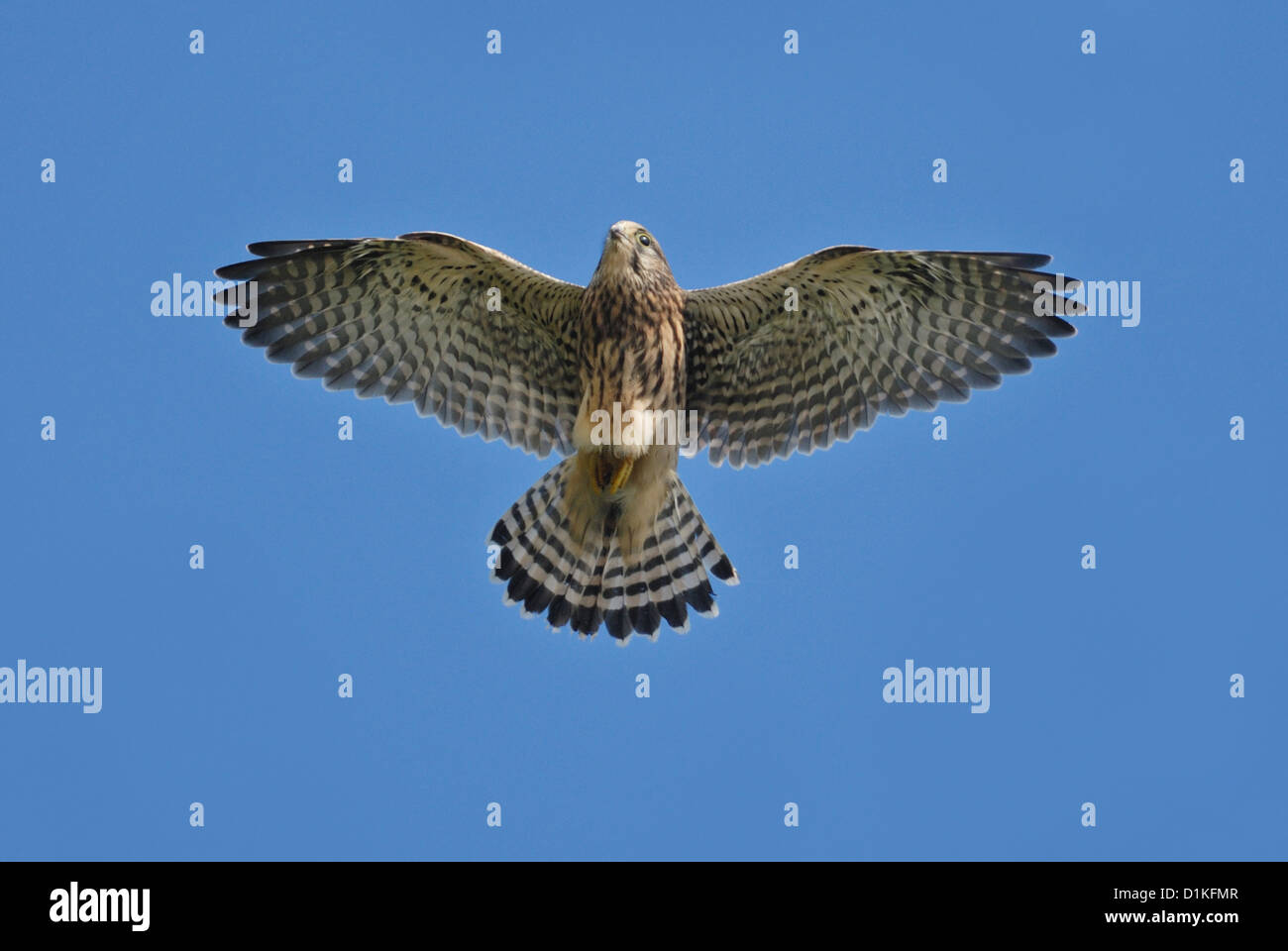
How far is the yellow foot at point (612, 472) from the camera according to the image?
1183 cm

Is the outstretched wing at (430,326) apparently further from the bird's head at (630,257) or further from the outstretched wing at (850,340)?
the outstretched wing at (850,340)

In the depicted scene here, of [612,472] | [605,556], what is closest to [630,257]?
[612,472]

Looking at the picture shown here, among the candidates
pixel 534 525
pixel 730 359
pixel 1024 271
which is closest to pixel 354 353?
pixel 534 525

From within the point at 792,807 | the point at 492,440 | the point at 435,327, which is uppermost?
the point at 435,327

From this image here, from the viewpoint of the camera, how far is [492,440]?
12.5 m

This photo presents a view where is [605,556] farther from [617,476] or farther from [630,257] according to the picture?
[630,257]

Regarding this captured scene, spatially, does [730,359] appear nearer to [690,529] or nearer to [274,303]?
[690,529]

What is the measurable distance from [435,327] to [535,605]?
2.19m

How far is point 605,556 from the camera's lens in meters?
12.3

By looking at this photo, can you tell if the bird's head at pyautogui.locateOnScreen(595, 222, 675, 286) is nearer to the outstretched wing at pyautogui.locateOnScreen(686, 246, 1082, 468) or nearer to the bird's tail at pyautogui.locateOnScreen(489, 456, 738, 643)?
the outstretched wing at pyautogui.locateOnScreen(686, 246, 1082, 468)

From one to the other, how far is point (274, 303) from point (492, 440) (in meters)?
1.92

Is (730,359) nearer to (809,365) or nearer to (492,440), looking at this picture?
(809,365)

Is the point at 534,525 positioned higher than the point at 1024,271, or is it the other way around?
the point at 1024,271

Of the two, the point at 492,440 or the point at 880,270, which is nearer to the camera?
the point at 880,270
